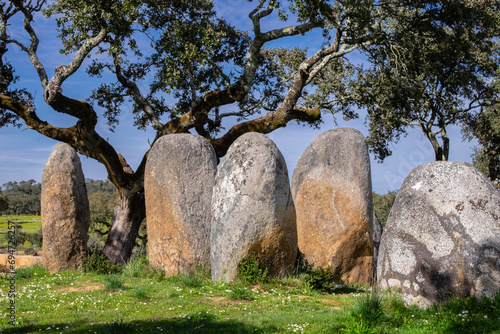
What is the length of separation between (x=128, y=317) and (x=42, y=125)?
11.1 metres

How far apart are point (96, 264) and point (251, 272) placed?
5.56 metres

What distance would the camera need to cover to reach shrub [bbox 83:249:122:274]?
1420cm

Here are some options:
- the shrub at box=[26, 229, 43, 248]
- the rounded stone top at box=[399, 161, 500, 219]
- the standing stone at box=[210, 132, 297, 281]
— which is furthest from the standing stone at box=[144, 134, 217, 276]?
the shrub at box=[26, 229, 43, 248]

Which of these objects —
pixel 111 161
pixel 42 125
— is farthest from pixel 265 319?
pixel 42 125

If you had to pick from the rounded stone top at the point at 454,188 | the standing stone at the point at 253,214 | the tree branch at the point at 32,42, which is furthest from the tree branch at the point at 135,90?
the rounded stone top at the point at 454,188

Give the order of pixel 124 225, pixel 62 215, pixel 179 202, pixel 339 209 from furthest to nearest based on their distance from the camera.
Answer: pixel 124 225 → pixel 62 215 → pixel 339 209 → pixel 179 202

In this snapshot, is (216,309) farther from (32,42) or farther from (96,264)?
(32,42)

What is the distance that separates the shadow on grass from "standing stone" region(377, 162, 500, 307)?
2320 mm

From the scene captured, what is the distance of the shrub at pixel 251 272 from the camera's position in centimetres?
1077

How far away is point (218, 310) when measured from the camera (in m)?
8.97

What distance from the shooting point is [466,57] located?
73.3ft

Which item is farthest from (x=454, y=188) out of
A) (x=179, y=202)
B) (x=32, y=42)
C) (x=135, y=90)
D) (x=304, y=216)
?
(x=32, y=42)

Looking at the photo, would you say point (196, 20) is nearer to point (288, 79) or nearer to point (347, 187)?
point (288, 79)

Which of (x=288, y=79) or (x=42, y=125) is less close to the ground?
(x=288, y=79)
